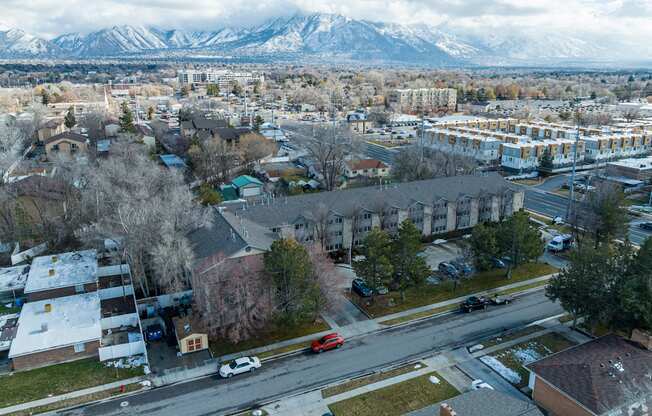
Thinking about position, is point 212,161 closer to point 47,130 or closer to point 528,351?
point 47,130

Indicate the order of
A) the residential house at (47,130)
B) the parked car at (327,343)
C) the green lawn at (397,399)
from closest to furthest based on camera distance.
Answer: the green lawn at (397,399) < the parked car at (327,343) < the residential house at (47,130)

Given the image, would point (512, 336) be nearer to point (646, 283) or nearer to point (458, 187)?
point (646, 283)

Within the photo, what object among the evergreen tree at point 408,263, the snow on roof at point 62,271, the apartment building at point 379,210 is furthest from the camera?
the apartment building at point 379,210

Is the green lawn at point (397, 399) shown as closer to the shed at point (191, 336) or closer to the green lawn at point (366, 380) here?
the green lawn at point (366, 380)

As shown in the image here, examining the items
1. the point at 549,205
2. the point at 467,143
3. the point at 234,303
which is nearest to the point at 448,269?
the point at 234,303

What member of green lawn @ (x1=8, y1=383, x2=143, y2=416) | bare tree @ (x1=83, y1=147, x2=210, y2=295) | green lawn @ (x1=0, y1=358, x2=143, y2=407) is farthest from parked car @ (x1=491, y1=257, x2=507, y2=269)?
green lawn @ (x1=8, y1=383, x2=143, y2=416)

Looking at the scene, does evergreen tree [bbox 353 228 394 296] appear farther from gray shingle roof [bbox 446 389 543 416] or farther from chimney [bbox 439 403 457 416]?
chimney [bbox 439 403 457 416]

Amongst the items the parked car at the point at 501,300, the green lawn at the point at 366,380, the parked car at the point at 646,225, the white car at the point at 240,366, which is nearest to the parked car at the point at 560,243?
the parked car at the point at 646,225
